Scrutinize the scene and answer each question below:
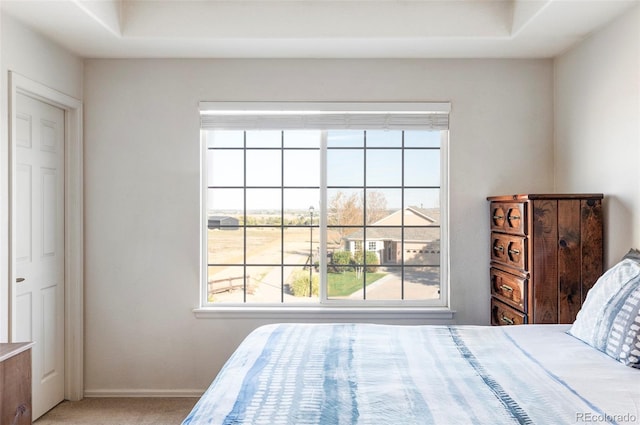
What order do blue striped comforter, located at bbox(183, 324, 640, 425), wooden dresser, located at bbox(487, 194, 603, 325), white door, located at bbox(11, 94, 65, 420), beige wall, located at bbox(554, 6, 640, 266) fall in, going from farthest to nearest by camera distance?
1. white door, located at bbox(11, 94, 65, 420)
2. wooden dresser, located at bbox(487, 194, 603, 325)
3. beige wall, located at bbox(554, 6, 640, 266)
4. blue striped comforter, located at bbox(183, 324, 640, 425)

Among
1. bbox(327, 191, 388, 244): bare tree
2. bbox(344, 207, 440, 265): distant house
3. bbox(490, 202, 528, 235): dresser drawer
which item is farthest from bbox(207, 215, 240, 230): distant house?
bbox(490, 202, 528, 235): dresser drawer

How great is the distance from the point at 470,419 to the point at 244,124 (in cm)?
261

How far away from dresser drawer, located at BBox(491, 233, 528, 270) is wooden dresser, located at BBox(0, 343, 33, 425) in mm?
2634

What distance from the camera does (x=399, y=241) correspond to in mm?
3598

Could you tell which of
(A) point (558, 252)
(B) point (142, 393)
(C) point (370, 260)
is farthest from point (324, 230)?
(B) point (142, 393)

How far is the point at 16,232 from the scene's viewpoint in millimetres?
2828

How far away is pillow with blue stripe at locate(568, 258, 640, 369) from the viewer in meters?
1.88

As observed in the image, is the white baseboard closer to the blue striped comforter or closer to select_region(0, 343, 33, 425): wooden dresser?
select_region(0, 343, 33, 425): wooden dresser

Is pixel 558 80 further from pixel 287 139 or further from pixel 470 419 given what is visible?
pixel 470 419

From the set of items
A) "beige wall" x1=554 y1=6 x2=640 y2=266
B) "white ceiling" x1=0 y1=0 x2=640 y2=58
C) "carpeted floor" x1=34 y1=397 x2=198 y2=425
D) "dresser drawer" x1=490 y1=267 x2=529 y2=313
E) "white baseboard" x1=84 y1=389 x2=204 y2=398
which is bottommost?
"carpeted floor" x1=34 y1=397 x2=198 y2=425

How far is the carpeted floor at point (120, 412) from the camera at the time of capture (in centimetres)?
309

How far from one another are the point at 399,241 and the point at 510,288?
33.6 inches

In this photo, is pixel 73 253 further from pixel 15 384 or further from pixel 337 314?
pixel 337 314

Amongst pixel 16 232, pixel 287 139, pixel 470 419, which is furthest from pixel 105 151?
pixel 470 419
